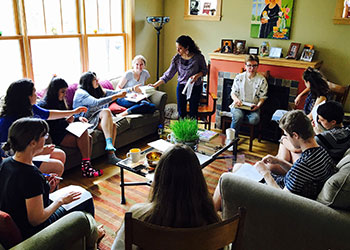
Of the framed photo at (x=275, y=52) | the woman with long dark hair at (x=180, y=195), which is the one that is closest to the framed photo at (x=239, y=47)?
the framed photo at (x=275, y=52)

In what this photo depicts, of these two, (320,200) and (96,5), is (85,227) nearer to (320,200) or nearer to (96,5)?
(320,200)

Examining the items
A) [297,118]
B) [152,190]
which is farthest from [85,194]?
[297,118]

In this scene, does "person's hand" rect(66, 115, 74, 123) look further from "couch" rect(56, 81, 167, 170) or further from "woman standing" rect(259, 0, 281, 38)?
"woman standing" rect(259, 0, 281, 38)

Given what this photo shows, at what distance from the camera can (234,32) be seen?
4.87 metres

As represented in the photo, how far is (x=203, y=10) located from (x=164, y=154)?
13.9ft

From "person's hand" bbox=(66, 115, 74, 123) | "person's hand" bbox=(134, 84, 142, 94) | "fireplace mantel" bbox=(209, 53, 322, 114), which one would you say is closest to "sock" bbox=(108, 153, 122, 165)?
"person's hand" bbox=(66, 115, 74, 123)

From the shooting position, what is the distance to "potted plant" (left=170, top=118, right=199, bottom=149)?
2.91m

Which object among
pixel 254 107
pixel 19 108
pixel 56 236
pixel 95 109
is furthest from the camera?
pixel 254 107

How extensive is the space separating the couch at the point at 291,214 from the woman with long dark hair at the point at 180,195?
2.10ft

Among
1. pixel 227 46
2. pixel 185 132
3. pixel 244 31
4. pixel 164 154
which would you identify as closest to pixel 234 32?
pixel 244 31

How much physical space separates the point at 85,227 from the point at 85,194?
512 millimetres

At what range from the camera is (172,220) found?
1.28 metres

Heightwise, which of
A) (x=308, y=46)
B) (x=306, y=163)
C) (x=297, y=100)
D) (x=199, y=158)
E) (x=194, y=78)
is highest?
(x=308, y=46)

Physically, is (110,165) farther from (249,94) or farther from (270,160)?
(249,94)
